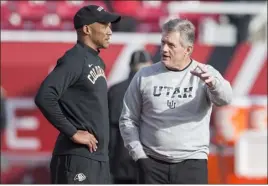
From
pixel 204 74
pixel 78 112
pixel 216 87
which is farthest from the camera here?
pixel 78 112

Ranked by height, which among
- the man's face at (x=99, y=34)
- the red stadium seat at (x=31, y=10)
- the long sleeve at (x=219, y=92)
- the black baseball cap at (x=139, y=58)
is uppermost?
the red stadium seat at (x=31, y=10)

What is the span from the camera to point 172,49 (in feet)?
21.3

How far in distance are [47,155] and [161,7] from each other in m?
2.86

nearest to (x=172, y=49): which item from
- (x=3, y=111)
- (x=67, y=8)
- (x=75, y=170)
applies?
Answer: (x=75, y=170)

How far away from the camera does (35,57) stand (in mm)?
11039

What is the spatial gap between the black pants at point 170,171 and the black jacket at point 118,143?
234 centimetres

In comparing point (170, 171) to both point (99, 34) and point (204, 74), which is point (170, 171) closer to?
point (204, 74)

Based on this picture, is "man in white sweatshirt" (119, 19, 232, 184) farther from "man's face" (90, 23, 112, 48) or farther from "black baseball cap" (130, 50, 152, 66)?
"black baseball cap" (130, 50, 152, 66)

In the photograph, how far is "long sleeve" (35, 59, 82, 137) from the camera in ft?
20.6

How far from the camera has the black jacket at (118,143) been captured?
8.92 meters

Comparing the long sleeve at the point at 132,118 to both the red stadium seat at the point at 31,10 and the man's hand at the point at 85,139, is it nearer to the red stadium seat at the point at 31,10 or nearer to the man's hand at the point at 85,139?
the man's hand at the point at 85,139

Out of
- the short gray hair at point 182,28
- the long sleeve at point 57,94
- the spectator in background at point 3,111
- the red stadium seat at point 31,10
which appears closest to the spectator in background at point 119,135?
the spectator in background at point 3,111

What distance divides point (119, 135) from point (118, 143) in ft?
0.28

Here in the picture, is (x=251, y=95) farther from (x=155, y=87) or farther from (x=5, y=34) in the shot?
(x=155, y=87)
